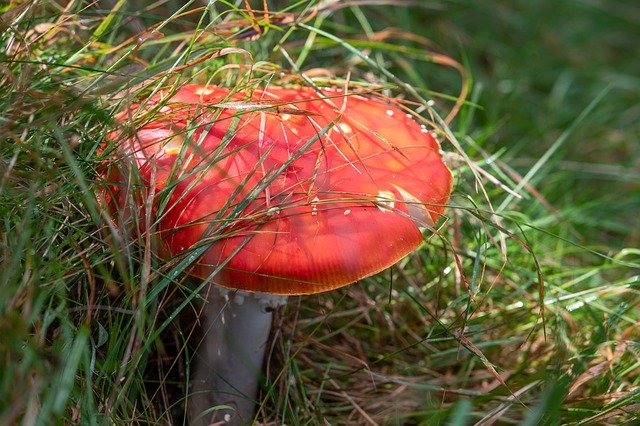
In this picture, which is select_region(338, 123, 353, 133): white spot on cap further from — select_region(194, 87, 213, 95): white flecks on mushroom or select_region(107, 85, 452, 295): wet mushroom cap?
select_region(194, 87, 213, 95): white flecks on mushroom

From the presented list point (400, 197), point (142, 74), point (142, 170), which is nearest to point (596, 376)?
point (400, 197)

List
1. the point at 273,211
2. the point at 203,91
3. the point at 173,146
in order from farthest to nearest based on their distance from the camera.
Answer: the point at 203,91 < the point at 173,146 < the point at 273,211

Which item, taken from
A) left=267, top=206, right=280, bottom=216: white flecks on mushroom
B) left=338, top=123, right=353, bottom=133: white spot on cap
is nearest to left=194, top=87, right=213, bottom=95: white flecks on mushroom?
left=338, top=123, right=353, bottom=133: white spot on cap

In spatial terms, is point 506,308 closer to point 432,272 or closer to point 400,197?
point 432,272

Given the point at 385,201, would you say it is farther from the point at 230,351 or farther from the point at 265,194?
the point at 230,351

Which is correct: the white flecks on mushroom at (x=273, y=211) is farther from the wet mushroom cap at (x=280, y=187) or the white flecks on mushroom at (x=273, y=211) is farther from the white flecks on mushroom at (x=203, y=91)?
the white flecks on mushroom at (x=203, y=91)

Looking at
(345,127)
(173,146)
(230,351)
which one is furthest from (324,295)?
(173,146)
